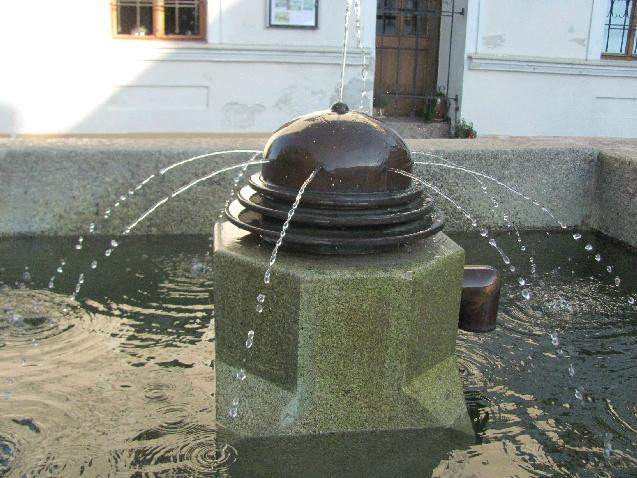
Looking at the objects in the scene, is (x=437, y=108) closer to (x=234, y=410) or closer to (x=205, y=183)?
(x=205, y=183)

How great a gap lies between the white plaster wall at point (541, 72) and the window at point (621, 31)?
0.29 meters

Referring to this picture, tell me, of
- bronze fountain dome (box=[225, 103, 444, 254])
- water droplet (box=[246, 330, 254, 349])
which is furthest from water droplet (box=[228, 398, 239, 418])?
bronze fountain dome (box=[225, 103, 444, 254])

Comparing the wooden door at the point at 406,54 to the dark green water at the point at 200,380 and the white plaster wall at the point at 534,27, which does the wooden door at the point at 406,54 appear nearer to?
the white plaster wall at the point at 534,27

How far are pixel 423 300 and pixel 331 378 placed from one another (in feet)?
1.43

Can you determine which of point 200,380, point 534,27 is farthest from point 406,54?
point 200,380

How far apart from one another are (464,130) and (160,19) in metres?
4.38

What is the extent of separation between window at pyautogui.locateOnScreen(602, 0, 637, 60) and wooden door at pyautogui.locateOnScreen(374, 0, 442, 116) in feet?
8.16

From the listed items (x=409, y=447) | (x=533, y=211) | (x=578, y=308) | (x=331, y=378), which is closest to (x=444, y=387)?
(x=409, y=447)

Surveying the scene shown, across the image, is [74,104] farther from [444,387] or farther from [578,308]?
[444,387]

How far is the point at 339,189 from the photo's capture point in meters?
2.93

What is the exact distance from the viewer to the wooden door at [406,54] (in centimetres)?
1171

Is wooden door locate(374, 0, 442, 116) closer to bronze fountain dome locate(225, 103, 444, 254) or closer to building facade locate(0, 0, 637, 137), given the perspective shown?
building facade locate(0, 0, 637, 137)

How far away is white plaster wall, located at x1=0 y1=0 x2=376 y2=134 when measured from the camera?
10195 millimetres

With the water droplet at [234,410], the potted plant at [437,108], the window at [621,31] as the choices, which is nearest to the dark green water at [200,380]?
the water droplet at [234,410]
